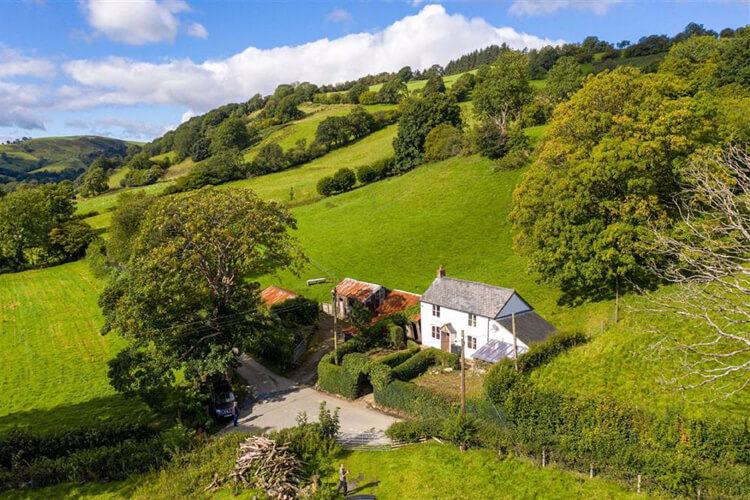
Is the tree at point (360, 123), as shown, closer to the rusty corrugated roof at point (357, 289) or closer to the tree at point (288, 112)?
the tree at point (288, 112)

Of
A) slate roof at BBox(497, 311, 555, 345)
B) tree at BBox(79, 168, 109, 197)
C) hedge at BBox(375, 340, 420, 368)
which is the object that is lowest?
hedge at BBox(375, 340, 420, 368)

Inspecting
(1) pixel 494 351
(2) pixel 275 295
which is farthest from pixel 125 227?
(1) pixel 494 351

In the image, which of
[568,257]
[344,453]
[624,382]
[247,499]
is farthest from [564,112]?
[247,499]

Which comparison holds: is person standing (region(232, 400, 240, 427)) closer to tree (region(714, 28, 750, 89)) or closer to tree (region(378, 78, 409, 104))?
tree (region(714, 28, 750, 89))

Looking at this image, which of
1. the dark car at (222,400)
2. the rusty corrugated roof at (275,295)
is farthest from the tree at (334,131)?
the dark car at (222,400)

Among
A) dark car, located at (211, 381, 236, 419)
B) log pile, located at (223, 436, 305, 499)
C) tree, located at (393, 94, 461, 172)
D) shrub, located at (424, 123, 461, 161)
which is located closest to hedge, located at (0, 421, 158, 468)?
dark car, located at (211, 381, 236, 419)

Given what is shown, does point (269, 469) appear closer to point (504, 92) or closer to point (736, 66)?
point (504, 92)

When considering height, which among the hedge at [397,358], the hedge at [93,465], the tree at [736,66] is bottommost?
the hedge at [93,465]
